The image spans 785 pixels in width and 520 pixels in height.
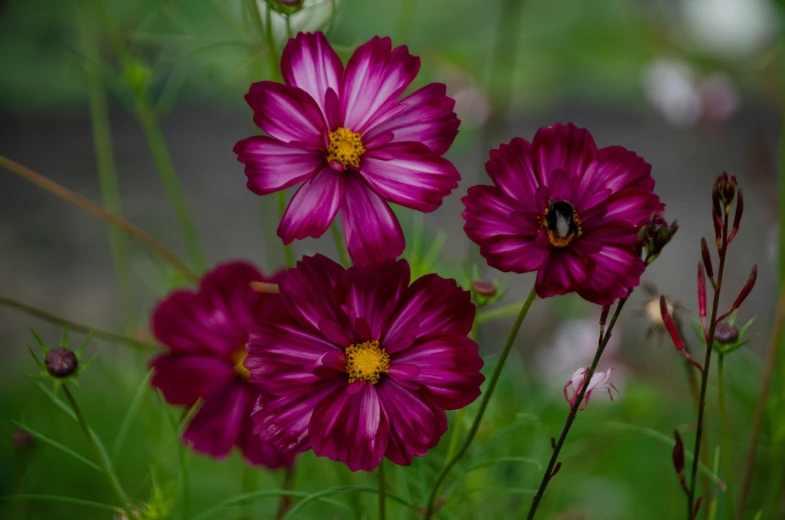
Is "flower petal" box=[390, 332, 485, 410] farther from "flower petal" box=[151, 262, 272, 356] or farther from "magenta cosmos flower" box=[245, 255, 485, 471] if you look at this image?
"flower petal" box=[151, 262, 272, 356]

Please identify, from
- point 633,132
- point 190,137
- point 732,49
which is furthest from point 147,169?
point 732,49

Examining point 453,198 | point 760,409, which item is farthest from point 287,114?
point 453,198

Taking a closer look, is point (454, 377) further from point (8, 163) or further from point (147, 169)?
point (147, 169)

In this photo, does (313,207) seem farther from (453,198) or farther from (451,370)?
(453,198)

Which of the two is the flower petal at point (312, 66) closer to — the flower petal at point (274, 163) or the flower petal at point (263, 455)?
the flower petal at point (274, 163)

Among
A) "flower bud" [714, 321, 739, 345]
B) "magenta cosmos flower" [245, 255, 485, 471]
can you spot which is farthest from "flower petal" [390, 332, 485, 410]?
"flower bud" [714, 321, 739, 345]

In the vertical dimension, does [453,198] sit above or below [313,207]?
above
